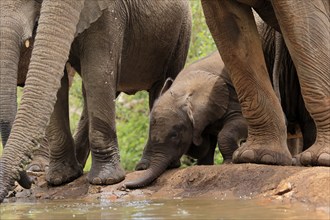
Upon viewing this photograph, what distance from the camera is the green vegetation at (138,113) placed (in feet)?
43.3

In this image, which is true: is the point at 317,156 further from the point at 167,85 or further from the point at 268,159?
the point at 167,85

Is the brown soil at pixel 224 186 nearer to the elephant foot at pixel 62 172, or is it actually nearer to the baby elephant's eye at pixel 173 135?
the elephant foot at pixel 62 172

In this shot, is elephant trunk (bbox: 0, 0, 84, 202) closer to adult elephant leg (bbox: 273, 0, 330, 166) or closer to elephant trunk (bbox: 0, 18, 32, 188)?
elephant trunk (bbox: 0, 18, 32, 188)

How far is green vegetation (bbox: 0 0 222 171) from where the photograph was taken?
13211 millimetres

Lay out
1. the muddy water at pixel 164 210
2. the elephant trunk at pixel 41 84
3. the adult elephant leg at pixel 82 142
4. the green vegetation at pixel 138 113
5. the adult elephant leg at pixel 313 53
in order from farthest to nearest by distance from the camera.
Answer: the green vegetation at pixel 138 113 → the adult elephant leg at pixel 82 142 → the adult elephant leg at pixel 313 53 → the elephant trunk at pixel 41 84 → the muddy water at pixel 164 210

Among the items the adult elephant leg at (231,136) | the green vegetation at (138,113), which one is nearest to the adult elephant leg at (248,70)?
the adult elephant leg at (231,136)

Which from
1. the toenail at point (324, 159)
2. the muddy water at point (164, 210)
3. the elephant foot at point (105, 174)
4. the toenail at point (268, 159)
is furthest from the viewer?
the elephant foot at point (105, 174)

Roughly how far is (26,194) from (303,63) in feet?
8.58

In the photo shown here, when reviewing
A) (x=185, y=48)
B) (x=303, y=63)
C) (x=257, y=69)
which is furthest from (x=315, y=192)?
(x=185, y=48)

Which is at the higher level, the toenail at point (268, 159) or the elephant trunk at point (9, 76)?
the elephant trunk at point (9, 76)

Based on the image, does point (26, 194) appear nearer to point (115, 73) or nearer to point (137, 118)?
point (115, 73)

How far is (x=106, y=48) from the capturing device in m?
8.17

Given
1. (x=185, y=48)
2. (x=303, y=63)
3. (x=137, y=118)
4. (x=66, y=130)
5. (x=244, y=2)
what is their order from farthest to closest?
(x=137, y=118) < (x=185, y=48) < (x=66, y=130) < (x=244, y=2) < (x=303, y=63)

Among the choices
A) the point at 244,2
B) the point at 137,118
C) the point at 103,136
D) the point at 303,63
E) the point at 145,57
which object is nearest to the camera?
the point at 303,63
